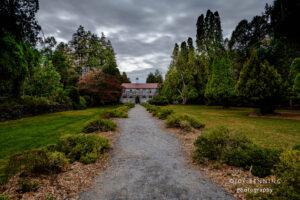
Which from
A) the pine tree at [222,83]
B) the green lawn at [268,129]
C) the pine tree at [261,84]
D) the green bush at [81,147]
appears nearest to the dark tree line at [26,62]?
the green bush at [81,147]

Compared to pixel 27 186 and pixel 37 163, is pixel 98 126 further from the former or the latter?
pixel 27 186

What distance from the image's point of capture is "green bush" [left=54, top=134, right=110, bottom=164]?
13.6 feet

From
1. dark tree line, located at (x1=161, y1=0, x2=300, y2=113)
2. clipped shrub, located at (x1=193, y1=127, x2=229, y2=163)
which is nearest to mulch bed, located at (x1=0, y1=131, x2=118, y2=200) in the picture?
clipped shrub, located at (x1=193, y1=127, x2=229, y2=163)

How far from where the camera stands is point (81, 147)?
443 centimetres

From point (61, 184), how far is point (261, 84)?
15922mm

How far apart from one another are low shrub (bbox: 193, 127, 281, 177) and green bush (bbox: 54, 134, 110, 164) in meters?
3.02

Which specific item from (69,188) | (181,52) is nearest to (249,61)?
(69,188)

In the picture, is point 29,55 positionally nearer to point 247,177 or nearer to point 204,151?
point 204,151

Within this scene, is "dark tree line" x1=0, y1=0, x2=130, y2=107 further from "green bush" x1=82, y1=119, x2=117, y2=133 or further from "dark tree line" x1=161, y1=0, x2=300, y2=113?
"dark tree line" x1=161, y1=0, x2=300, y2=113

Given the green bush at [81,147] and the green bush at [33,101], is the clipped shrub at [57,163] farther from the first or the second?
the green bush at [33,101]

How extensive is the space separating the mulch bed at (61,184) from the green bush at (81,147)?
0.97ft

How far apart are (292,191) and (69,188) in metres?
Result: 3.90

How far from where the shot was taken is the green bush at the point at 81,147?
4.15 metres

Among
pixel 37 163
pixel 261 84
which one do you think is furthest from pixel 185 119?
pixel 261 84
